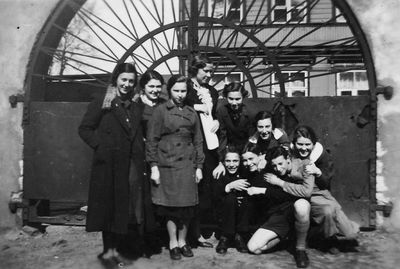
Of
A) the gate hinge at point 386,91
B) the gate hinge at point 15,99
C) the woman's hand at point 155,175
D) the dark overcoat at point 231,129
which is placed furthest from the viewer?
the gate hinge at point 15,99

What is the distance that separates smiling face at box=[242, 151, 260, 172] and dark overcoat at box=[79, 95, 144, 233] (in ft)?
3.43

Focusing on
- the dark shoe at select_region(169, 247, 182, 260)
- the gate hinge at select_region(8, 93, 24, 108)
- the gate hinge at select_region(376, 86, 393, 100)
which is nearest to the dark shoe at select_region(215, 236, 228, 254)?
the dark shoe at select_region(169, 247, 182, 260)

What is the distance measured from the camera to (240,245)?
4242 mm

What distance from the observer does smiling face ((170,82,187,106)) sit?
3.87m

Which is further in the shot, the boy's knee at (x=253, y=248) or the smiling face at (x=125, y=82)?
the boy's knee at (x=253, y=248)

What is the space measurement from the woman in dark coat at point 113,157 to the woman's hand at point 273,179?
1.16 metres

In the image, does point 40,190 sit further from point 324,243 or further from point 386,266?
point 386,266

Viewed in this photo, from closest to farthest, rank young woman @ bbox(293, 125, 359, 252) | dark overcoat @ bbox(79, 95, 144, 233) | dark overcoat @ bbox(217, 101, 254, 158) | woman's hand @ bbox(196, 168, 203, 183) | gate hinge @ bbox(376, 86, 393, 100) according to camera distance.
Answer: dark overcoat @ bbox(79, 95, 144, 233), woman's hand @ bbox(196, 168, 203, 183), young woman @ bbox(293, 125, 359, 252), dark overcoat @ bbox(217, 101, 254, 158), gate hinge @ bbox(376, 86, 393, 100)

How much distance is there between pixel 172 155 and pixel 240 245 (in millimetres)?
1079

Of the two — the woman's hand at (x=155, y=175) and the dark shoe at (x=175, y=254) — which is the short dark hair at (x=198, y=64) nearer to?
the woman's hand at (x=155, y=175)

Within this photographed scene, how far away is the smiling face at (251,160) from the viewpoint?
416 centimetres

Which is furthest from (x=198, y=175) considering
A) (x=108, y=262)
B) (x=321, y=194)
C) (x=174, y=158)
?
(x=321, y=194)

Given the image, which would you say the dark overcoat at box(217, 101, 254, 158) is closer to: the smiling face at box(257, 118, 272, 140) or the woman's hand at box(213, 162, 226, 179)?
the woman's hand at box(213, 162, 226, 179)

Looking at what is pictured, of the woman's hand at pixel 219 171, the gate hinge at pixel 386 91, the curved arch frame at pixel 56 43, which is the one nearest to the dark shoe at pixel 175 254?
the woman's hand at pixel 219 171
